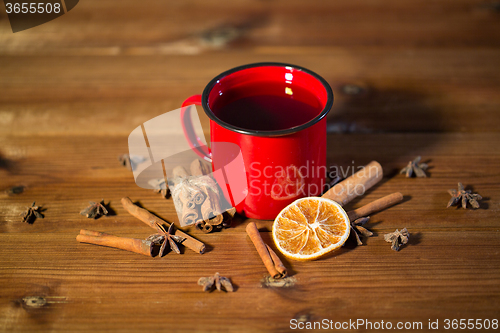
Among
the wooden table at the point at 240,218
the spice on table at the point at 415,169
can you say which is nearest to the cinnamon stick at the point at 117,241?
the wooden table at the point at 240,218

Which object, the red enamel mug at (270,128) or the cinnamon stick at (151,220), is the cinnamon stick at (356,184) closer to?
the red enamel mug at (270,128)

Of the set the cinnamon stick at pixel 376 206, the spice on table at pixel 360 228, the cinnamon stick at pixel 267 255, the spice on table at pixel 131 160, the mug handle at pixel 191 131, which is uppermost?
the mug handle at pixel 191 131

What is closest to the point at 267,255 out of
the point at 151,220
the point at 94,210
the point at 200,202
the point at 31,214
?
the point at 200,202

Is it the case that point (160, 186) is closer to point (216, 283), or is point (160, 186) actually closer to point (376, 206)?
point (216, 283)

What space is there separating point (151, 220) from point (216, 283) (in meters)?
0.28

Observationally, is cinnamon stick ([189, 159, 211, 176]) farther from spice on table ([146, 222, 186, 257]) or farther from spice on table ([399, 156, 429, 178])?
spice on table ([399, 156, 429, 178])

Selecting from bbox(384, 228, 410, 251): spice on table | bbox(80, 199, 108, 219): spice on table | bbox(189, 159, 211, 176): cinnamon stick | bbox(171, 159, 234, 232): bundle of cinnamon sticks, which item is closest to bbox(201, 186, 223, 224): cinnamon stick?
bbox(171, 159, 234, 232): bundle of cinnamon sticks

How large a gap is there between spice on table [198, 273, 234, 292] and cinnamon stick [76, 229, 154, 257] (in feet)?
0.54

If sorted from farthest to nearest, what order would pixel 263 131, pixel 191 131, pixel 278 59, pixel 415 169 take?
pixel 278 59 < pixel 415 169 < pixel 191 131 < pixel 263 131

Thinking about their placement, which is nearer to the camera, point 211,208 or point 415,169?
point 211,208

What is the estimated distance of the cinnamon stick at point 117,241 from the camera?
39.8 inches

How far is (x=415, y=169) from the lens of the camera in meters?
1.23

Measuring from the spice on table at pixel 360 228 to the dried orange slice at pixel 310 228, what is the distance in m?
0.05

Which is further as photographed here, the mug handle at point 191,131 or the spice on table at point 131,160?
the spice on table at point 131,160
